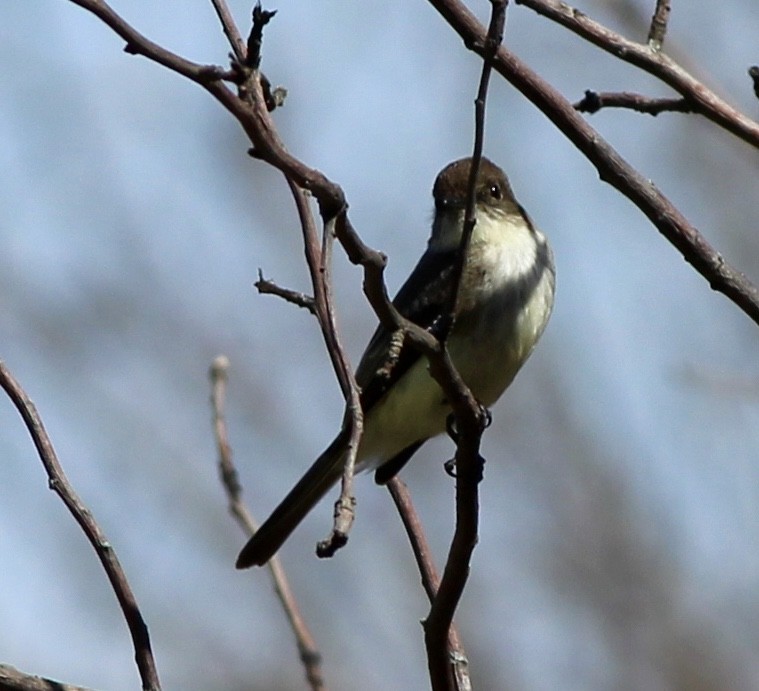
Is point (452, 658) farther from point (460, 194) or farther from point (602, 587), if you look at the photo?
point (602, 587)

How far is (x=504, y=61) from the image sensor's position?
332 cm

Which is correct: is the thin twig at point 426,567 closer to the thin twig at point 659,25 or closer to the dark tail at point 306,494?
the dark tail at point 306,494

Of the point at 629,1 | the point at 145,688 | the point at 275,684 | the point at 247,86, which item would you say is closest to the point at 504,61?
the point at 247,86

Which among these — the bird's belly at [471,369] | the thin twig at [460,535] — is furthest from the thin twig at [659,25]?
the bird's belly at [471,369]

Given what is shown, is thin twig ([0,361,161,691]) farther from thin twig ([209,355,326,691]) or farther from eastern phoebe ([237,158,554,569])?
eastern phoebe ([237,158,554,569])

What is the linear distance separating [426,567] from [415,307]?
1603mm

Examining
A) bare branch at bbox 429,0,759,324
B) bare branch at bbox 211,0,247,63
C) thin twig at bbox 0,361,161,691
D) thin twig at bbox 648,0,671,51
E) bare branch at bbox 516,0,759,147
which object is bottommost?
thin twig at bbox 0,361,161,691

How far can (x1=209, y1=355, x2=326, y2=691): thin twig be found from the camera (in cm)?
348

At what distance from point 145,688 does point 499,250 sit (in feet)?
8.76

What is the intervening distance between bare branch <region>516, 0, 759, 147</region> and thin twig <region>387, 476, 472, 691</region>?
1175 mm

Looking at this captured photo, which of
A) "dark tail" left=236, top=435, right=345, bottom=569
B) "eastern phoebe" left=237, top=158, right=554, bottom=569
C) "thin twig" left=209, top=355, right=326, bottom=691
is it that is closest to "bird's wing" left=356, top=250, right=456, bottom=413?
"eastern phoebe" left=237, top=158, right=554, bottom=569

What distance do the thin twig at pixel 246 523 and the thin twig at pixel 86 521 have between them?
72 cm

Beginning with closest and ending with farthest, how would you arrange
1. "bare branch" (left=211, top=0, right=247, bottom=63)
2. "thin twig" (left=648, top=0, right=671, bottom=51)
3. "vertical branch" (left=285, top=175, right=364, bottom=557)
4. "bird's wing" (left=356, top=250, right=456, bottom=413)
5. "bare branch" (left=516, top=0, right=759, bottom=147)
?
1. "vertical branch" (left=285, top=175, right=364, bottom=557)
2. "bare branch" (left=211, top=0, right=247, bottom=63)
3. "bare branch" (left=516, top=0, right=759, bottom=147)
4. "thin twig" (left=648, top=0, right=671, bottom=51)
5. "bird's wing" (left=356, top=250, right=456, bottom=413)

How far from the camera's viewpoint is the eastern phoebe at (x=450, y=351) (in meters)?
4.83
